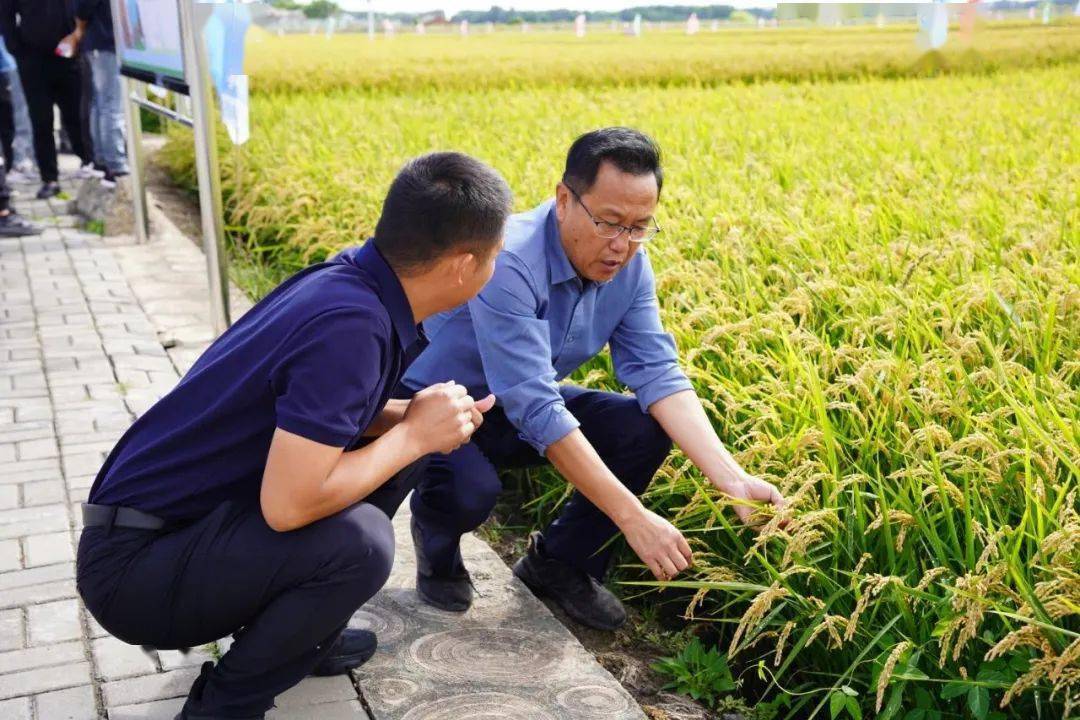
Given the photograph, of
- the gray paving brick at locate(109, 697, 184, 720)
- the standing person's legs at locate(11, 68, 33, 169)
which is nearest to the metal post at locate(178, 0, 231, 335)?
the gray paving brick at locate(109, 697, 184, 720)

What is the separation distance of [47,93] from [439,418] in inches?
271

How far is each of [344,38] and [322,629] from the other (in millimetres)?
24002

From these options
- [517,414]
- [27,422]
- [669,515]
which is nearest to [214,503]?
[517,414]

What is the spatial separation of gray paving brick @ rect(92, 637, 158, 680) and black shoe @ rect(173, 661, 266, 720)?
27 cm

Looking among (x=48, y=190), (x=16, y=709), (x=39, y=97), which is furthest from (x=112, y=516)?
(x=48, y=190)

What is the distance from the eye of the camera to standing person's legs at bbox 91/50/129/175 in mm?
7598

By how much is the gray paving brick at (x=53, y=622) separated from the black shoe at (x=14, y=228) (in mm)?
5010

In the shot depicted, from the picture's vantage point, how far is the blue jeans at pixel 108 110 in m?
7.59

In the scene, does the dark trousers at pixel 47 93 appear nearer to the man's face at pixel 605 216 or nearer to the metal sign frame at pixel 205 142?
the metal sign frame at pixel 205 142

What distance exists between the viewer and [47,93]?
7.98 metres

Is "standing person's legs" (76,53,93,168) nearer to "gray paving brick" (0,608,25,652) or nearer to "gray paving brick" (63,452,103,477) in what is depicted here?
"gray paving brick" (63,452,103,477)

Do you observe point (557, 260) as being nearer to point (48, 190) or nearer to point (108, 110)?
point (108, 110)

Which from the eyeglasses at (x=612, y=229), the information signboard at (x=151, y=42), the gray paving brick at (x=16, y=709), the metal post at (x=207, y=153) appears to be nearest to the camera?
the gray paving brick at (x=16, y=709)

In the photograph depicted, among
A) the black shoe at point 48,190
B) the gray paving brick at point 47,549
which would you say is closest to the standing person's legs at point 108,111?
the black shoe at point 48,190
